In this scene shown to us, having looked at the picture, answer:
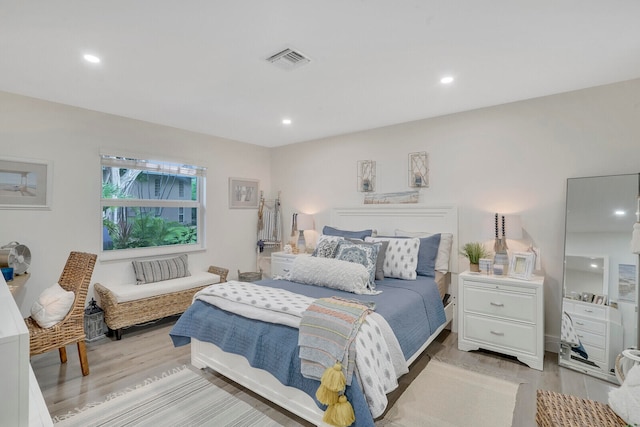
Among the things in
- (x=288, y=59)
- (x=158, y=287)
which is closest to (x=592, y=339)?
(x=288, y=59)

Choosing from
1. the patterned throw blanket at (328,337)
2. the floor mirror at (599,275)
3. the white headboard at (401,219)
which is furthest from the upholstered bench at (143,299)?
the floor mirror at (599,275)

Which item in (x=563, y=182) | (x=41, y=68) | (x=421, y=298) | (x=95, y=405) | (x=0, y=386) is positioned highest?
(x=41, y=68)

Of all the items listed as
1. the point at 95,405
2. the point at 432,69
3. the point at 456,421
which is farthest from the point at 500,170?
the point at 95,405

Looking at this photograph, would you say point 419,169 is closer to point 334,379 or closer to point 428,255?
point 428,255

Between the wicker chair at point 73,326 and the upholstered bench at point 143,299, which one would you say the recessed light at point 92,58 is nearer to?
the wicker chair at point 73,326

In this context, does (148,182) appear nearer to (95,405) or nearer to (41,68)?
(41,68)

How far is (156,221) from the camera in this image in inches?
164

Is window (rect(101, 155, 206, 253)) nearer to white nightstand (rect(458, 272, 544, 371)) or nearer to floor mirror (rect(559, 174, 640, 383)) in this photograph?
white nightstand (rect(458, 272, 544, 371))

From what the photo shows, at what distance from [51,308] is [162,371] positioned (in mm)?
972

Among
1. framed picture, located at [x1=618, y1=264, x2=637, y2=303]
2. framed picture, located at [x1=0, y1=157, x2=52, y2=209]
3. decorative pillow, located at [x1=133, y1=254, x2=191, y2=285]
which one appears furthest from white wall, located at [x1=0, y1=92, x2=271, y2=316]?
framed picture, located at [x1=618, y1=264, x2=637, y2=303]

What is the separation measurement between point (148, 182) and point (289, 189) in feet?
6.60

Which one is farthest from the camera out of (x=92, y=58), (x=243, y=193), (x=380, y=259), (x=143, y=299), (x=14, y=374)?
(x=243, y=193)

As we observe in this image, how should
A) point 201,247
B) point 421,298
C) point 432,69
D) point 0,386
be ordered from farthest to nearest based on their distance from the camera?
1. point 201,247
2. point 421,298
3. point 432,69
4. point 0,386

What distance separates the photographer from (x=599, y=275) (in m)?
2.65
